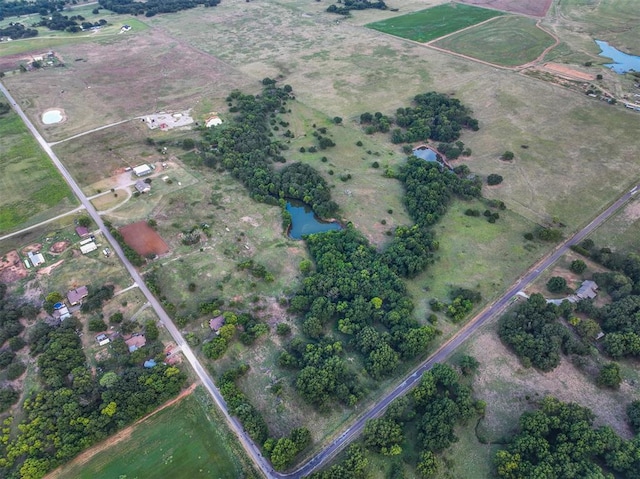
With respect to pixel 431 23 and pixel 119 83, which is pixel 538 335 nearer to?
pixel 119 83

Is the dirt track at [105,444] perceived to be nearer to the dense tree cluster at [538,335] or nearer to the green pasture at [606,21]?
the dense tree cluster at [538,335]

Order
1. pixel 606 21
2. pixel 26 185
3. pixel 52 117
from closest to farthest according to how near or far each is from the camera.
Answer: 1. pixel 26 185
2. pixel 52 117
3. pixel 606 21

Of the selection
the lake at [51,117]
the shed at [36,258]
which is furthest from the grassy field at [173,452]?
the lake at [51,117]

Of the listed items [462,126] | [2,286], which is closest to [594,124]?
[462,126]

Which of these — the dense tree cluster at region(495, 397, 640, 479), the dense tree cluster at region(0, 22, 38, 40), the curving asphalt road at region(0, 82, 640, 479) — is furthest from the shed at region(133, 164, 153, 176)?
the dense tree cluster at region(0, 22, 38, 40)

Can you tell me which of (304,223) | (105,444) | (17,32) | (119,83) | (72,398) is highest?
(17,32)

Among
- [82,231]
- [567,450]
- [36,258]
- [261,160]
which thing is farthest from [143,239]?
[567,450]
